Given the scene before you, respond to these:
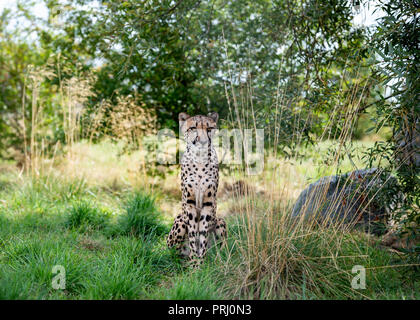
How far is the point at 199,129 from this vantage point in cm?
279

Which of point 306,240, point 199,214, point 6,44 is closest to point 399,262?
point 306,240

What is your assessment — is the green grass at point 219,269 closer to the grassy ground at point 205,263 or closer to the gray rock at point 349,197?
the grassy ground at point 205,263

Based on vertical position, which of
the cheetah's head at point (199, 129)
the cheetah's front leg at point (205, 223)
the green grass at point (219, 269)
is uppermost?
the cheetah's head at point (199, 129)

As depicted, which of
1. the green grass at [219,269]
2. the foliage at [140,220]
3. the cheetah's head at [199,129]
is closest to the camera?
the green grass at [219,269]

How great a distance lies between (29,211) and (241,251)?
268cm

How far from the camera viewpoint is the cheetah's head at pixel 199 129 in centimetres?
279

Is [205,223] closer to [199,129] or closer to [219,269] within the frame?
[219,269]

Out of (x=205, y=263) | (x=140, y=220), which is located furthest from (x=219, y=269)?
(x=140, y=220)

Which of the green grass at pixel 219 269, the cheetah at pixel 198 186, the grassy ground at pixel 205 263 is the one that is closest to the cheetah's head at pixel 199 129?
the cheetah at pixel 198 186

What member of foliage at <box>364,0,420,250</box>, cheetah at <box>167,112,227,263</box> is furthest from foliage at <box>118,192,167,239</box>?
foliage at <box>364,0,420,250</box>

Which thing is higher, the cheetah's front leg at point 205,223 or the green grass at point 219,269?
the cheetah's front leg at point 205,223

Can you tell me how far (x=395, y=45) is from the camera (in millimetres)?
2668

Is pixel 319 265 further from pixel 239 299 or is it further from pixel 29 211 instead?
pixel 29 211

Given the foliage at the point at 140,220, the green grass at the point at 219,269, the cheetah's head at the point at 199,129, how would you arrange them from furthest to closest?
1. the foliage at the point at 140,220
2. the cheetah's head at the point at 199,129
3. the green grass at the point at 219,269
